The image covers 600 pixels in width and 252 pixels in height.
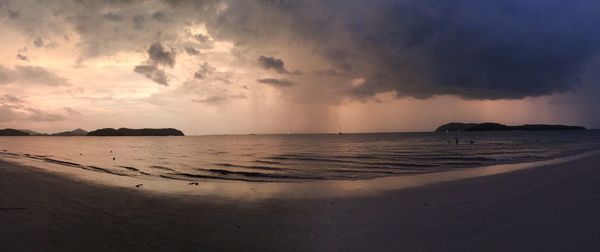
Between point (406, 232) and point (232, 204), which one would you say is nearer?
point (406, 232)

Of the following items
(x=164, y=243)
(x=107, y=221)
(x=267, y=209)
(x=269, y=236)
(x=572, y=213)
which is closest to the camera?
(x=164, y=243)

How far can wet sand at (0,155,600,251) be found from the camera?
914 centimetres

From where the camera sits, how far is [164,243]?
957cm

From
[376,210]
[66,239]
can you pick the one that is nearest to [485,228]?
[376,210]

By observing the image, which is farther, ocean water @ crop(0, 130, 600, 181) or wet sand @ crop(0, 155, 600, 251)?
ocean water @ crop(0, 130, 600, 181)

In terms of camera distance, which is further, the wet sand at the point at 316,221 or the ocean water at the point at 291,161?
the ocean water at the point at 291,161

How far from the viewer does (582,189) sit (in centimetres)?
1503

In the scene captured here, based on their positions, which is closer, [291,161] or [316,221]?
[316,221]

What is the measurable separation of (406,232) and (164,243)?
19.6 feet

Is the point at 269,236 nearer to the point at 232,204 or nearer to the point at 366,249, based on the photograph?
the point at 366,249

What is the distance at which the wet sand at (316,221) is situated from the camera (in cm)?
914

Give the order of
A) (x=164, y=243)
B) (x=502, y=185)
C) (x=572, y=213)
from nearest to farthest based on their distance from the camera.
A: (x=164, y=243), (x=572, y=213), (x=502, y=185)

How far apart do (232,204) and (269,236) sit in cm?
564

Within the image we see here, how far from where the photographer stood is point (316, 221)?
38.8 ft
